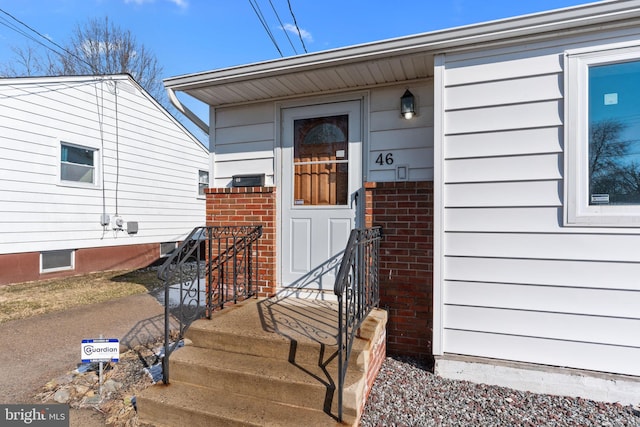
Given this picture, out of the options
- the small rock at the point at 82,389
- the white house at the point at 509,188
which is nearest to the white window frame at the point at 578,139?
the white house at the point at 509,188

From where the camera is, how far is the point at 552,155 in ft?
8.68

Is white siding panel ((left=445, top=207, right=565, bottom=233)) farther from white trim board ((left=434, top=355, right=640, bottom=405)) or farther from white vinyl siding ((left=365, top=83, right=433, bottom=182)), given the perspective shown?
white trim board ((left=434, top=355, right=640, bottom=405))

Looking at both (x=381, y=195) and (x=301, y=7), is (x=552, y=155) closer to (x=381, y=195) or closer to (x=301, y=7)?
(x=381, y=195)

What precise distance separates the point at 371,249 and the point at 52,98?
7.28 m

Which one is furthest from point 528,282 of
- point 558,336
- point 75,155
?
point 75,155

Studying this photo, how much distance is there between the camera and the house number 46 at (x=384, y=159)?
3438 millimetres

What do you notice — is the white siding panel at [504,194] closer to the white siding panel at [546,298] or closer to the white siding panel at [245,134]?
the white siding panel at [546,298]

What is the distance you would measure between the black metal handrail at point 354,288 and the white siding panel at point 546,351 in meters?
0.75

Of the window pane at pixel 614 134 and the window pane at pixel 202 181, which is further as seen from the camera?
the window pane at pixel 202 181

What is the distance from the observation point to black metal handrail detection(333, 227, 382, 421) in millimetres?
2137

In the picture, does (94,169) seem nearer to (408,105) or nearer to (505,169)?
(408,105)

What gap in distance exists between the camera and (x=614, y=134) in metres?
2.55

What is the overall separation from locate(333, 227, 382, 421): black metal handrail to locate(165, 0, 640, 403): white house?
27 centimetres

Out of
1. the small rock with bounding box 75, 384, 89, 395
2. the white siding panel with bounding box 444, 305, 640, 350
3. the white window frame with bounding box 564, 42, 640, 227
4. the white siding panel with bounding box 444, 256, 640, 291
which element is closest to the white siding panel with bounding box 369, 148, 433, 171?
the white siding panel with bounding box 444, 256, 640, 291
